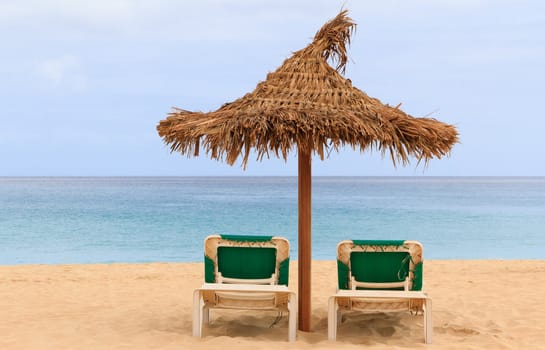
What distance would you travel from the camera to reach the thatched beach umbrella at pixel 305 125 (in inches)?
163

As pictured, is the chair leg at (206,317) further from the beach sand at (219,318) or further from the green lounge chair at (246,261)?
the beach sand at (219,318)

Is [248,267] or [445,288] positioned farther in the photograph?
[445,288]

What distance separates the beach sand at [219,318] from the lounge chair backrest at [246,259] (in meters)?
0.39

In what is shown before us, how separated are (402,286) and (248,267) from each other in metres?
1.18

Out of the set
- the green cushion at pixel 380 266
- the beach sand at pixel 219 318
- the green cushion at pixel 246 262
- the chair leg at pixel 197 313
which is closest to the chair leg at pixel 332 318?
the beach sand at pixel 219 318

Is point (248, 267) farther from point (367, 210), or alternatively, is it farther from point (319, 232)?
point (367, 210)

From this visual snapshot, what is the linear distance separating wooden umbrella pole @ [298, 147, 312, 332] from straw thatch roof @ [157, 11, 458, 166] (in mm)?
411

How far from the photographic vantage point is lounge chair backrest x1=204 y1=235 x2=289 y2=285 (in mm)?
4832

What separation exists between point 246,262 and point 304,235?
553mm

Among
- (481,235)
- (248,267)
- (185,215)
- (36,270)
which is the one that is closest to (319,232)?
(481,235)

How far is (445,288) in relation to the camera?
753 centimetres

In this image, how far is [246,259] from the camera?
4879 mm

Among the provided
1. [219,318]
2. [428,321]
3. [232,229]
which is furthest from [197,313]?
[232,229]

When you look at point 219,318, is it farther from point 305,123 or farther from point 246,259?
point 305,123
